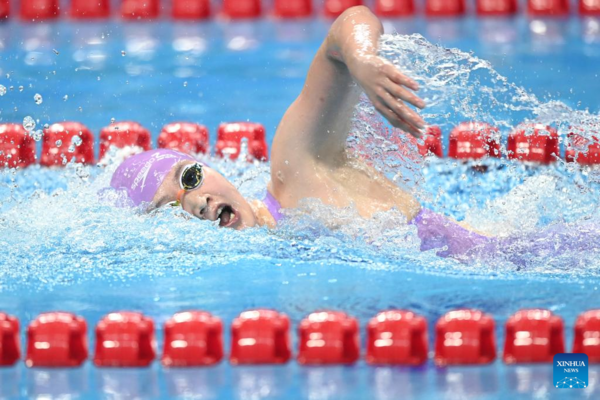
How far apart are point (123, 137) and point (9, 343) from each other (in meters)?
2.04

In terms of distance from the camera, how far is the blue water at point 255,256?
7.65 feet

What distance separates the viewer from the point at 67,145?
4.39 metres

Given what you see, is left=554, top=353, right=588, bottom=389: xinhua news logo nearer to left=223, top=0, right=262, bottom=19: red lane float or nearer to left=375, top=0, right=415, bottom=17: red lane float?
left=375, top=0, right=415, bottom=17: red lane float

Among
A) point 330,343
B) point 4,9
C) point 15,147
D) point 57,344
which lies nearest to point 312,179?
point 330,343

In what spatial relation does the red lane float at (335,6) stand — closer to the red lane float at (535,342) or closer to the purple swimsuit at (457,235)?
the purple swimsuit at (457,235)

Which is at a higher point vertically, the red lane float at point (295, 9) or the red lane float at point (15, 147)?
the red lane float at point (295, 9)

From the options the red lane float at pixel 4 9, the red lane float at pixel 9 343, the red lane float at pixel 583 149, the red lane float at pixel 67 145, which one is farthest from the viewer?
the red lane float at pixel 4 9

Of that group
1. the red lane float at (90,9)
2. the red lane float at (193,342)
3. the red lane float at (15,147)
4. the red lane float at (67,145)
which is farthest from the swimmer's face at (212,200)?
the red lane float at (90,9)

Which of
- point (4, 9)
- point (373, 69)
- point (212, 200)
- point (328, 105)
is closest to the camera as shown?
point (373, 69)

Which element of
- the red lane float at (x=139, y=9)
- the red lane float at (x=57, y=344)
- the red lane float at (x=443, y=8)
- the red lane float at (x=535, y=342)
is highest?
the red lane float at (x=139, y=9)

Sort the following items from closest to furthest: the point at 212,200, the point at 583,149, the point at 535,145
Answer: the point at 212,200
the point at 583,149
the point at 535,145

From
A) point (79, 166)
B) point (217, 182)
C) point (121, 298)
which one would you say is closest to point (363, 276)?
point (217, 182)

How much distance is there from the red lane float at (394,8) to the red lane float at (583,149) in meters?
2.08

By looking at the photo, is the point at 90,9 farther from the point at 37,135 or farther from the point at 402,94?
the point at 402,94
